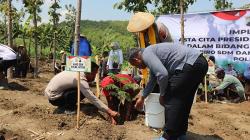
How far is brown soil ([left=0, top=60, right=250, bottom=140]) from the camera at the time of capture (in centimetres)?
575

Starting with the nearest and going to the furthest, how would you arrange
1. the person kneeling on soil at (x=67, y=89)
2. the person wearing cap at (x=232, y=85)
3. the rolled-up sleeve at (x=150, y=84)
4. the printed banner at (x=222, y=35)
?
the rolled-up sleeve at (x=150, y=84) → the person kneeling on soil at (x=67, y=89) → the person wearing cap at (x=232, y=85) → the printed banner at (x=222, y=35)

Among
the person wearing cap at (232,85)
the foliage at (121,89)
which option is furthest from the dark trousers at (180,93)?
the person wearing cap at (232,85)

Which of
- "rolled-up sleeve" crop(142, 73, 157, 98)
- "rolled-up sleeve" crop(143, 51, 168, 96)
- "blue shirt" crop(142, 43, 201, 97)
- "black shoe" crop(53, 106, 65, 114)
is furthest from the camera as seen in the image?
"black shoe" crop(53, 106, 65, 114)

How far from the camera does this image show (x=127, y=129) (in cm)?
591

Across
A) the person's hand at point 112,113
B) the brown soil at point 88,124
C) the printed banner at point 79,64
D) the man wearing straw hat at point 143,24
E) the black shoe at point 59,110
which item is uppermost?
the man wearing straw hat at point 143,24

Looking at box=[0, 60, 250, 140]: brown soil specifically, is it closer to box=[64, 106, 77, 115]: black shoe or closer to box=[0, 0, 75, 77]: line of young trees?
box=[64, 106, 77, 115]: black shoe

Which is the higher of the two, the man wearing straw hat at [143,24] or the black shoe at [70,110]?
the man wearing straw hat at [143,24]

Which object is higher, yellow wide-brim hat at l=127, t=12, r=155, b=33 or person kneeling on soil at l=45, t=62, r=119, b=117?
yellow wide-brim hat at l=127, t=12, r=155, b=33

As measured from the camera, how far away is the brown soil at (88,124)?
575cm

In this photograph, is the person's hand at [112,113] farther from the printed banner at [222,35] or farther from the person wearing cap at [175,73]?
the printed banner at [222,35]

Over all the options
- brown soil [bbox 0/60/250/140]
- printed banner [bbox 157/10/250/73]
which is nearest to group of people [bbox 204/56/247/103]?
printed banner [bbox 157/10/250/73]

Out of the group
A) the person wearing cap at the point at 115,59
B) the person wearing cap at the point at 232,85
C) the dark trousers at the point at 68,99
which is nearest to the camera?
the dark trousers at the point at 68,99

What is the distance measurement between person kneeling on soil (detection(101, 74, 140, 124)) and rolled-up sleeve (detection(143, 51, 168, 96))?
1505 mm

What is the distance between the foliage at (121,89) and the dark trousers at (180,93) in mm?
1319
